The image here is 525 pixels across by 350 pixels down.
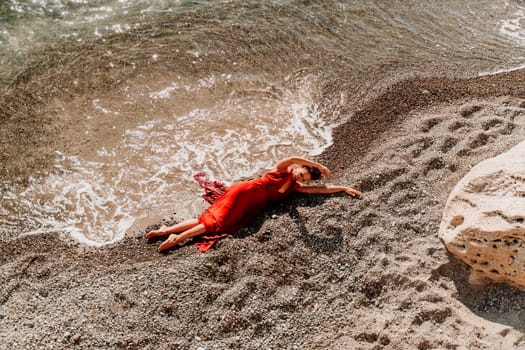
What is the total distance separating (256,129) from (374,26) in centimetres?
535

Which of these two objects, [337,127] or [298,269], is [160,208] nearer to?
[298,269]

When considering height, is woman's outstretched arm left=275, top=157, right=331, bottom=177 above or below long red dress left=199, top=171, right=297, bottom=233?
above

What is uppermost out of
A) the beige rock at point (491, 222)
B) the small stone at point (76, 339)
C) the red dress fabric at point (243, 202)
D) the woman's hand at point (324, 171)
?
the beige rock at point (491, 222)

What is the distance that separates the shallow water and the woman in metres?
0.72

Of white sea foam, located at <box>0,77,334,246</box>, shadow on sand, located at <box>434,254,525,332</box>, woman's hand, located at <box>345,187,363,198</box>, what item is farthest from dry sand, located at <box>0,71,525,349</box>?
white sea foam, located at <box>0,77,334,246</box>

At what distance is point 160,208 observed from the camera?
26.9 feet

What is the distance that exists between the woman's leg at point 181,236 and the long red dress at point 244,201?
107mm

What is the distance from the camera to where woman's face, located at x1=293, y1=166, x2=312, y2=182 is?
7.74m

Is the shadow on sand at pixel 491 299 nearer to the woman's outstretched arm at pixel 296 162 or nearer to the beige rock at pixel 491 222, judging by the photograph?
the beige rock at pixel 491 222

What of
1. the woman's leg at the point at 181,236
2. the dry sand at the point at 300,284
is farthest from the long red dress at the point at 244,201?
the dry sand at the point at 300,284

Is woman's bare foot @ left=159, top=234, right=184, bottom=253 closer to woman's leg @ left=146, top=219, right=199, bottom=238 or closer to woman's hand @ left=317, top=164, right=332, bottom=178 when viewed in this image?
woman's leg @ left=146, top=219, right=199, bottom=238

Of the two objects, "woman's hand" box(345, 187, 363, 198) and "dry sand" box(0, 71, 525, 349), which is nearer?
"dry sand" box(0, 71, 525, 349)

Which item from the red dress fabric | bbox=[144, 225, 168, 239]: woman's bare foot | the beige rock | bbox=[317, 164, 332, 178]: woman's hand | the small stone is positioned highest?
the beige rock

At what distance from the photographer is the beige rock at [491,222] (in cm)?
567
